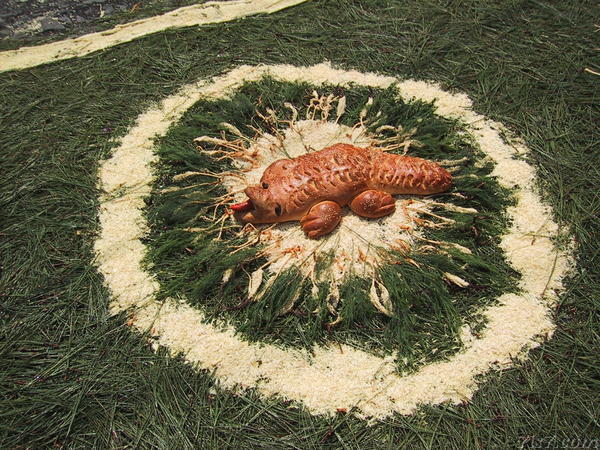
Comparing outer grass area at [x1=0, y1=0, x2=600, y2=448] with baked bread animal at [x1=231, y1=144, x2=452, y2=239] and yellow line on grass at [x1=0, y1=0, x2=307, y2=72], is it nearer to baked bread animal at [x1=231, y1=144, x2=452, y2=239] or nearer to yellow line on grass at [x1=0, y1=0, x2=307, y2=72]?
yellow line on grass at [x1=0, y1=0, x2=307, y2=72]

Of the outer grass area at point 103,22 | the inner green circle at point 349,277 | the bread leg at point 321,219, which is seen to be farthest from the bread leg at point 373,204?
the outer grass area at point 103,22

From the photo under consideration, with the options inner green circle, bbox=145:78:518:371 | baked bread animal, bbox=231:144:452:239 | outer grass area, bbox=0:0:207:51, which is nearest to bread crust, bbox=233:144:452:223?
baked bread animal, bbox=231:144:452:239

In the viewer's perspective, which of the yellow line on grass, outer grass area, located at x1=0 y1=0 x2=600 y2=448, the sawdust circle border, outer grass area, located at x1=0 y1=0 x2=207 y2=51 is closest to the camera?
outer grass area, located at x1=0 y1=0 x2=600 y2=448

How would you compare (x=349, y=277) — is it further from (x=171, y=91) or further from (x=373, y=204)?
(x=171, y=91)

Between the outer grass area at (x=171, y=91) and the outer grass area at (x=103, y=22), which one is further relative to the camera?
the outer grass area at (x=103, y=22)

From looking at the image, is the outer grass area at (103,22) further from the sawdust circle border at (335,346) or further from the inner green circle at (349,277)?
the inner green circle at (349,277)

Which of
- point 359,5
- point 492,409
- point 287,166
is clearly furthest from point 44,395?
point 359,5
